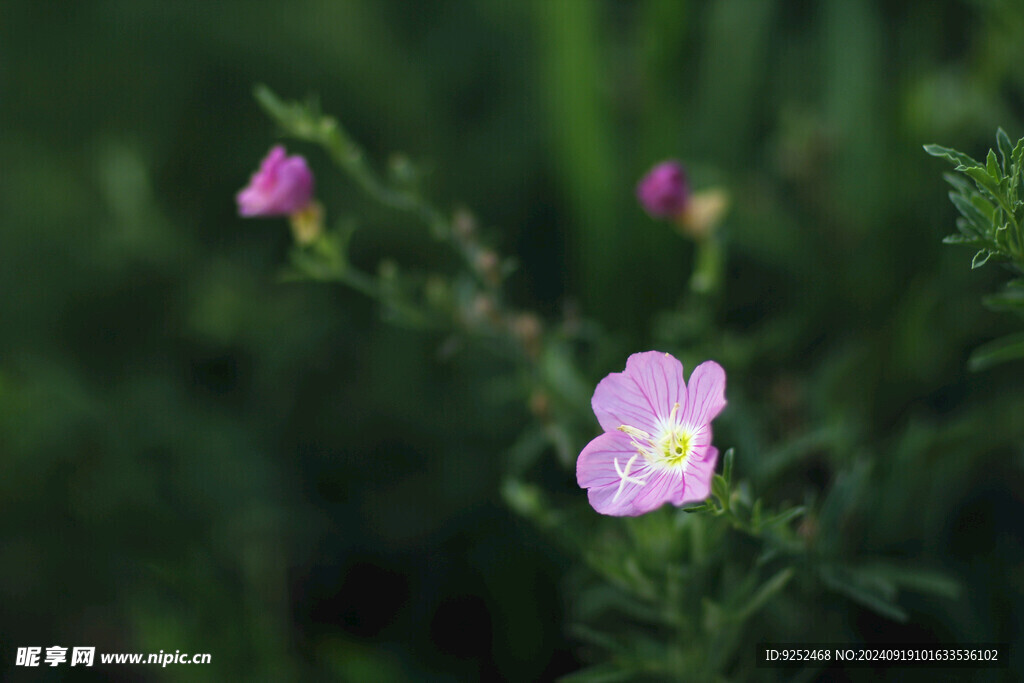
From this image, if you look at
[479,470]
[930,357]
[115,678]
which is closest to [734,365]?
[930,357]

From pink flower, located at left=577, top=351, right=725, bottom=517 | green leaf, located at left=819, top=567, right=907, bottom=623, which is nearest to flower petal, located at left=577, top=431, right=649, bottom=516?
pink flower, located at left=577, top=351, right=725, bottom=517

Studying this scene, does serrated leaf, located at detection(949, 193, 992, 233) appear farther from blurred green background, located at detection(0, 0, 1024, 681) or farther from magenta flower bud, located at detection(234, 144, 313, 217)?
magenta flower bud, located at detection(234, 144, 313, 217)

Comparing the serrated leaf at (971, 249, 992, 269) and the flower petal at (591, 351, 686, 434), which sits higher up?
the serrated leaf at (971, 249, 992, 269)

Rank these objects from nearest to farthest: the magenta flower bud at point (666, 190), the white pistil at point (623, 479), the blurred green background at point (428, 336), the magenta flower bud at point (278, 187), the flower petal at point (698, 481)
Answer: the flower petal at point (698, 481) → the white pistil at point (623, 479) → the magenta flower bud at point (278, 187) → the magenta flower bud at point (666, 190) → the blurred green background at point (428, 336)

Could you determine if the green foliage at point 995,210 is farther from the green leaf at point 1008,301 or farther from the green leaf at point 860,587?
the green leaf at point 860,587

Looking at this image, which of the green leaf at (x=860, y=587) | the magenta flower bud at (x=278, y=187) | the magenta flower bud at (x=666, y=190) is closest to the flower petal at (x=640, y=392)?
the green leaf at (x=860, y=587)

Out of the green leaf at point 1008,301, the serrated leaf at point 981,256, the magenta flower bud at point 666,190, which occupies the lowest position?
the green leaf at point 1008,301

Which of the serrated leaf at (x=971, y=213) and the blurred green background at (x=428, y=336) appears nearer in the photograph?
the serrated leaf at (x=971, y=213)
